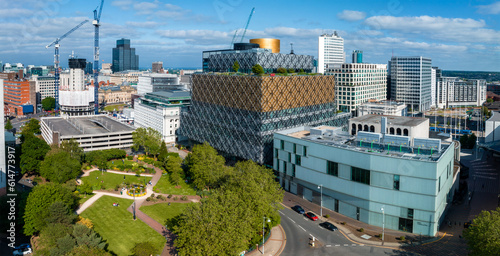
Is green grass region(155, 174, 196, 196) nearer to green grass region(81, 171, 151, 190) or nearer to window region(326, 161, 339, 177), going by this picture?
green grass region(81, 171, 151, 190)

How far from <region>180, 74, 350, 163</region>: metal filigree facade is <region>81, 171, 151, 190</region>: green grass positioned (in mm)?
23725

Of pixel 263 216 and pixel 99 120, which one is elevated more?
pixel 99 120

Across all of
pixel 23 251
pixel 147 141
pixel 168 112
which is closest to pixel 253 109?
pixel 147 141

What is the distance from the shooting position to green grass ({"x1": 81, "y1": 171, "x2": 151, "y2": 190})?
90.2 m

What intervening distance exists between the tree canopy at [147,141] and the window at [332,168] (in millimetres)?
57113

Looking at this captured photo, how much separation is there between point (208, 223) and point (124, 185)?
160 feet

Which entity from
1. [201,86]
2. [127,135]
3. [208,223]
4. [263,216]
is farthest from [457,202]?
[127,135]

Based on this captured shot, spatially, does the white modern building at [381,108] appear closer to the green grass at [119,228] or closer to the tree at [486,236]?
the tree at [486,236]

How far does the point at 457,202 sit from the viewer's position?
7750 centimetres

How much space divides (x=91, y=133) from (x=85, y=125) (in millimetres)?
17631

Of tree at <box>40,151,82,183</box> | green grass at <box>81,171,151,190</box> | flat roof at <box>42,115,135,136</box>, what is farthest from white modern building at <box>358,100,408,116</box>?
tree at <box>40,151,82,183</box>

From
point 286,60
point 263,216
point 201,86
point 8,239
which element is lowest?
point 8,239

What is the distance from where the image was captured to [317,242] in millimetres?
58656

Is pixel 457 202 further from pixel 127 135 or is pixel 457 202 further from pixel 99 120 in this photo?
pixel 99 120
